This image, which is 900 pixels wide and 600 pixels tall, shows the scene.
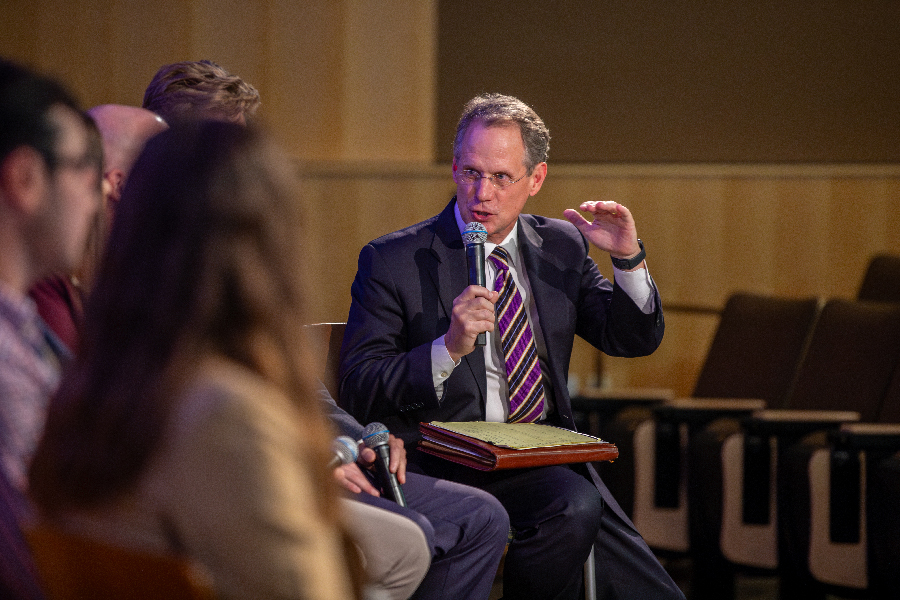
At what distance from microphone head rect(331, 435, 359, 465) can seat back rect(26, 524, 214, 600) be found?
941 millimetres

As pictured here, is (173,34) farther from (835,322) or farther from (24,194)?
(24,194)

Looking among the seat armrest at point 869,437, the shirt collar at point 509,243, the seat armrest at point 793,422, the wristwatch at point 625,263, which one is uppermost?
the shirt collar at point 509,243

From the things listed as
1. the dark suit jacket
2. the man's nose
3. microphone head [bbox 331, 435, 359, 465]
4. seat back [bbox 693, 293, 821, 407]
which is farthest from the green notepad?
seat back [bbox 693, 293, 821, 407]

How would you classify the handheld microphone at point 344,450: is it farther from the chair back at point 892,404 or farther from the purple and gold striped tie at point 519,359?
the chair back at point 892,404

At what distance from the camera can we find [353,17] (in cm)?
451

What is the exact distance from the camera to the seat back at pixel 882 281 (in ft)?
11.5

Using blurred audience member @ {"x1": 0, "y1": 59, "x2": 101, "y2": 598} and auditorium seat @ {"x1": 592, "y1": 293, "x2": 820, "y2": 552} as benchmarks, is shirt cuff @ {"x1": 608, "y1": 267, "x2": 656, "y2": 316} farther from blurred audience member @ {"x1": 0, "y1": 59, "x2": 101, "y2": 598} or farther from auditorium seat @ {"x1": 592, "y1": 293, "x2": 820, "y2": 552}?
blurred audience member @ {"x1": 0, "y1": 59, "x2": 101, "y2": 598}

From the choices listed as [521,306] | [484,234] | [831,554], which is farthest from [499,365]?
[831,554]

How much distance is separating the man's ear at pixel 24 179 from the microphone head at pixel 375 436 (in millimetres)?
963

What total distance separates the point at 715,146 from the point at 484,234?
8.54 ft

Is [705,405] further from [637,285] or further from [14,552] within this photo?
[14,552]

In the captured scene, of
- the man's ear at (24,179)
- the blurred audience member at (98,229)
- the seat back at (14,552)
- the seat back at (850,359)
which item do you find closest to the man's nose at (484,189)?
the blurred audience member at (98,229)

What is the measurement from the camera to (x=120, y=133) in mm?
1679

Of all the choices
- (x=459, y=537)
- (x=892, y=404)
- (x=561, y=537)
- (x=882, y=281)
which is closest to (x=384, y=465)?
(x=459, y=537)
